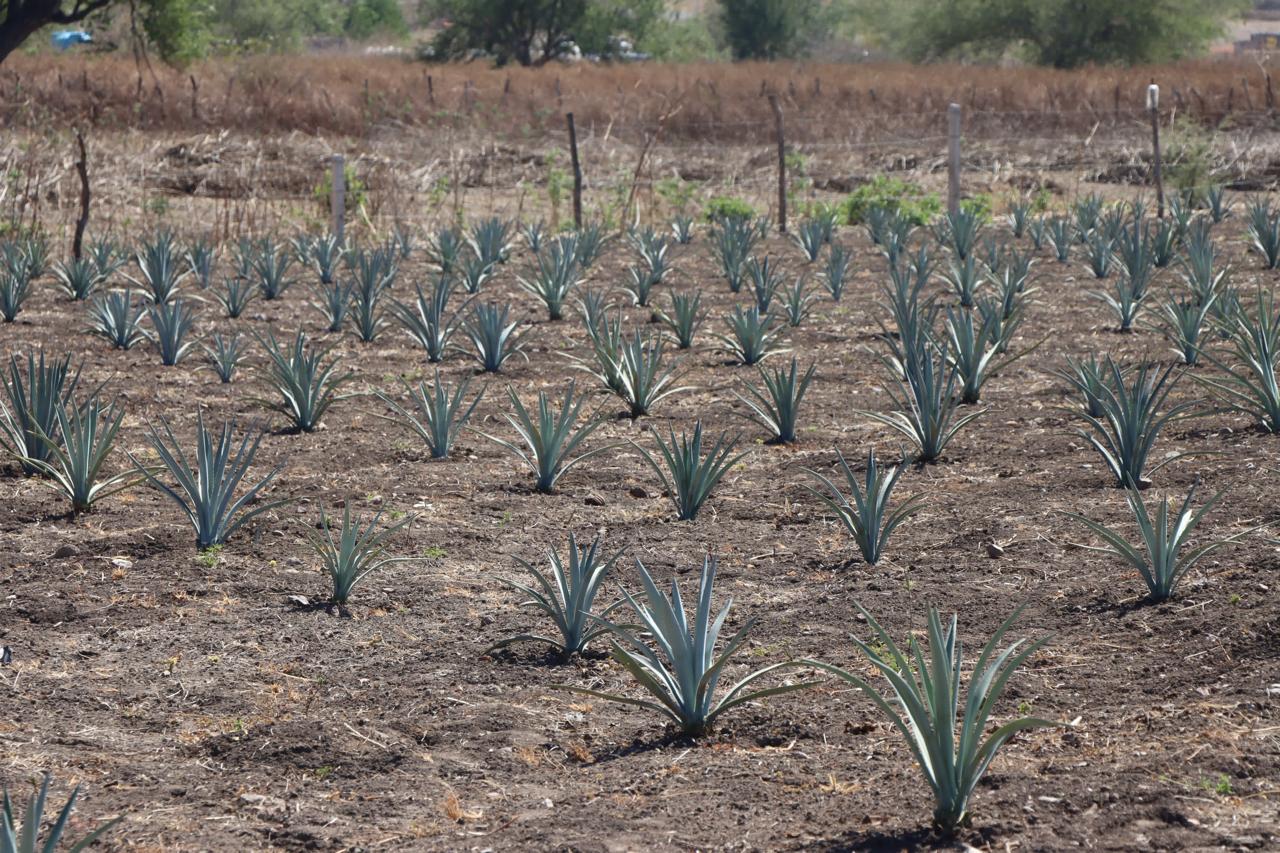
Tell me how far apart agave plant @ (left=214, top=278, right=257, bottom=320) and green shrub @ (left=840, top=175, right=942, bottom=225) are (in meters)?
7.52

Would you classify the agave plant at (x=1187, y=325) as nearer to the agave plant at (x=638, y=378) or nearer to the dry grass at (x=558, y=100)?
the agave plant at (x=638, y=378)

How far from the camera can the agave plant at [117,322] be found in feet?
28.3

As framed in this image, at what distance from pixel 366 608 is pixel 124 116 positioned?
21.2 m

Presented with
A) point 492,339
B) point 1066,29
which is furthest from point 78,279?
point 1066,29

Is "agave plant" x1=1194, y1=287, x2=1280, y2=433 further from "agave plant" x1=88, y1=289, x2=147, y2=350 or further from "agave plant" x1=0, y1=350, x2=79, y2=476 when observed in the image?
"agave plant" x1=88, y1=289, x2=147, y2=350

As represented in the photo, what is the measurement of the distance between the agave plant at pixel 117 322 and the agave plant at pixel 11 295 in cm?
101

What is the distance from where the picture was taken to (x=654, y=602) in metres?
3.07

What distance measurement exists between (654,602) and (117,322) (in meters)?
6.50

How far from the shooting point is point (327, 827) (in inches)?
111

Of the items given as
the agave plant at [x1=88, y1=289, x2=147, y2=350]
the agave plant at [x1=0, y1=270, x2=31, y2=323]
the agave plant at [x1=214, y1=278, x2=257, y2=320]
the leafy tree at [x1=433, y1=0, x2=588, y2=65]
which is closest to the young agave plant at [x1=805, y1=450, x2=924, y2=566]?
the agave plant at [x1=88, y1=289, x2=147, y2=350]

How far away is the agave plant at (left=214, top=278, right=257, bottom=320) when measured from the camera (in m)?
9.93

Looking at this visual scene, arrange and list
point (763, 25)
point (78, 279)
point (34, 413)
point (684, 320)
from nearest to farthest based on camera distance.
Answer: point (34, 413)
point (684, 320)
point (78, 279)
point (763, 25)

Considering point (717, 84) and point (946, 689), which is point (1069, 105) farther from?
point (946, 689)

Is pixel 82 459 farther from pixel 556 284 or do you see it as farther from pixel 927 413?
pixel 556 284
